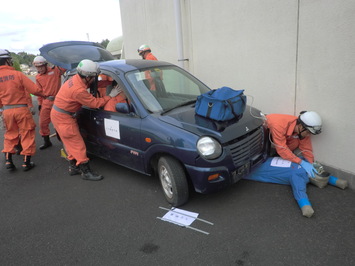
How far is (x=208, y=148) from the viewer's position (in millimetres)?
2912

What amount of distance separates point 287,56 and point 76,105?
3249 mm

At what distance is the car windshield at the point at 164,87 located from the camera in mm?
3592

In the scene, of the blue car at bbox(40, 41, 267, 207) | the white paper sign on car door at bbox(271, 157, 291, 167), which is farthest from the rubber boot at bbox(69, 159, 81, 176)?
the white paper sign on car door at bbox(271, 157, 291, 167)

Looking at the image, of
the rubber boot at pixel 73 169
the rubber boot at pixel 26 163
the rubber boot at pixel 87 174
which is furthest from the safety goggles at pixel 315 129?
the rubber boot at pixel 26 163

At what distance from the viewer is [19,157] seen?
564 cm

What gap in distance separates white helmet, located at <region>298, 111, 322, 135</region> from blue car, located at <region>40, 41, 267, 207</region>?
52 cm

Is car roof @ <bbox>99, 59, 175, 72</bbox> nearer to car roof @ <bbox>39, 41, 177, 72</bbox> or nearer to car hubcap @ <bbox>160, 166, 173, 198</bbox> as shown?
car roof @ <bbox>39, 41, 177, 72</bbox>

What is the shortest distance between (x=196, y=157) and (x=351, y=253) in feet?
5.44

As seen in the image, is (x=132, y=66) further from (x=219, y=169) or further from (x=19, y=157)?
(x=19, y=157)

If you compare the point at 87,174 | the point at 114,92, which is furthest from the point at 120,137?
the point at 87,174

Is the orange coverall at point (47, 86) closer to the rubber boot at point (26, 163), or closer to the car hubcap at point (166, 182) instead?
the rubber boot at point (26, 163)

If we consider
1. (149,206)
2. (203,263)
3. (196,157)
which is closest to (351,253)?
(203,263)

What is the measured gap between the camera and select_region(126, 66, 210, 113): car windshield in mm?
3592

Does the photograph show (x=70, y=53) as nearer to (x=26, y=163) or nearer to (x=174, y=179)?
(x=26, y=163)
